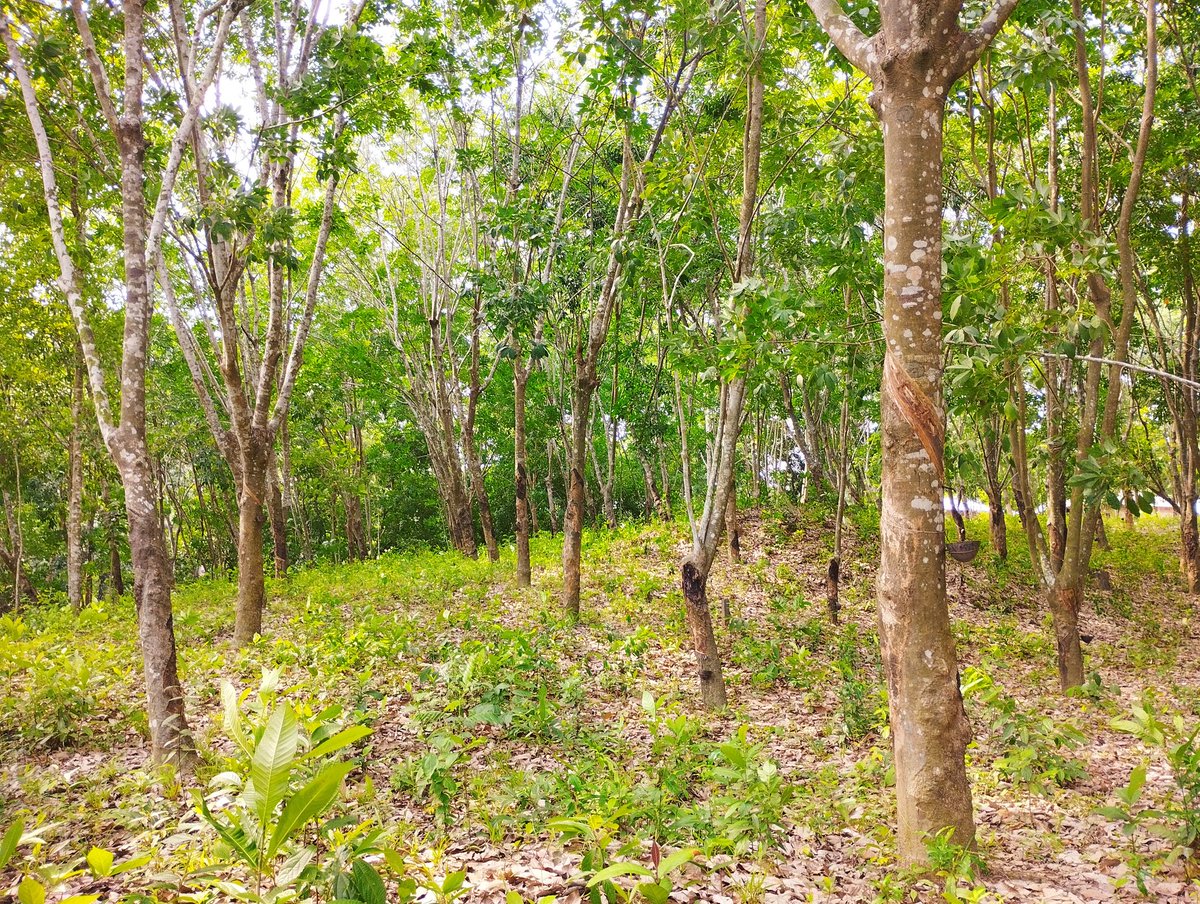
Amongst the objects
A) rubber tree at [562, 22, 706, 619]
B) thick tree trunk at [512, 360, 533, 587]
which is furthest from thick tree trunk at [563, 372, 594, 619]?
thick tree trunk at [512, 360, 533, 587]

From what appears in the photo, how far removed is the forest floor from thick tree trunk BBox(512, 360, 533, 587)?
0.54m

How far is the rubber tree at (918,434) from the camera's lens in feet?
10.8

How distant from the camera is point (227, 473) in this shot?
22.9 meters

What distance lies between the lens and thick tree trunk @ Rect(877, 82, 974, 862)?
3314 millimetres

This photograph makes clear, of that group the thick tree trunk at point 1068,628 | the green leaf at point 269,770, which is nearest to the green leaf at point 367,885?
the green leaf at point 269,770

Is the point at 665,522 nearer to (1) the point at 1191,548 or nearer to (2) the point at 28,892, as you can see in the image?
(1) the point at 1191,548

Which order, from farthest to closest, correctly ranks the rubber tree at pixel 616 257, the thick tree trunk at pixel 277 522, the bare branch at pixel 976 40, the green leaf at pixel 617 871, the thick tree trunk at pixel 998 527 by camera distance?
the thick tree trunk at pixel 277 522 < the thick tree trunk at pixel 998 527 < the rubber tree at pixel 616 257 < the bare branch at pixel 976 40 < the green leaf at pixel 617 871

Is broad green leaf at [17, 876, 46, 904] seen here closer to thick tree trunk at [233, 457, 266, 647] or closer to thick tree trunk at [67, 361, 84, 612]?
thick tree trunk at [233, 457, 266, 647]

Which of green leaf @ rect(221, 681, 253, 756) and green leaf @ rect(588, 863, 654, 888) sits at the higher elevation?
green leaf @ rect(221, 681, 253, 756)

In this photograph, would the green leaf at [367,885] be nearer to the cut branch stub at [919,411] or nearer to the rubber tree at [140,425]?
the rubber tree at [140,425]

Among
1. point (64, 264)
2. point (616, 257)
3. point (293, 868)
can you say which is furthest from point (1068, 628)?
point (64, 264)

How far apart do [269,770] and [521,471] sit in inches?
340

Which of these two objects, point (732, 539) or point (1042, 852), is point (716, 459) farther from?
point (732, 539)

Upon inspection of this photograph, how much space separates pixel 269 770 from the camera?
2422 mm
